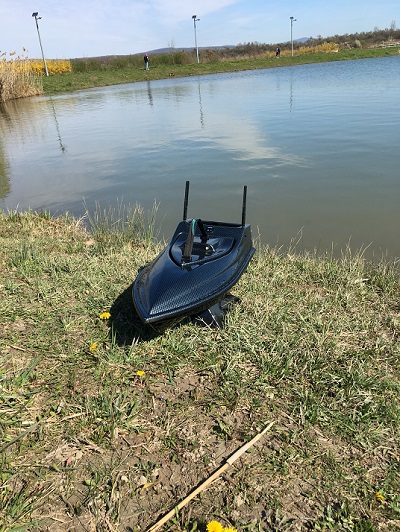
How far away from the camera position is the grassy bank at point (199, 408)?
75.3 inches

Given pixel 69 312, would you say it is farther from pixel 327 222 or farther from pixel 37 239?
pixel 327 222

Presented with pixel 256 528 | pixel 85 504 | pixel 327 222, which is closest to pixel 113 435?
pixel 85 504

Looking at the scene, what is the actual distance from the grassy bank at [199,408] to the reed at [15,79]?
2549 centimetres

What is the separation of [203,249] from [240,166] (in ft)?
19.8

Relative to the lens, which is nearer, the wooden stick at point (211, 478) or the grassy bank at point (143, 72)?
the wooden stick at point (211, 478)

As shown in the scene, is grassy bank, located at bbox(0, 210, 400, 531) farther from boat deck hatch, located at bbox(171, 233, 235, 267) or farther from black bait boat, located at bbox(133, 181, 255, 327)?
boat deck hatch, located at bbox(171, 233, 235, 267)

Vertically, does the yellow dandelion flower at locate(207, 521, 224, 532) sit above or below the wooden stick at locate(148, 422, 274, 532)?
above

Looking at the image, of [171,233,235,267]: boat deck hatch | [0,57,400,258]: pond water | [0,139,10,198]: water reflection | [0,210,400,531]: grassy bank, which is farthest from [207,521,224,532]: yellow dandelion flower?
[0,139,10,198]: water reflection

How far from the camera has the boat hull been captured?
277 centimetres

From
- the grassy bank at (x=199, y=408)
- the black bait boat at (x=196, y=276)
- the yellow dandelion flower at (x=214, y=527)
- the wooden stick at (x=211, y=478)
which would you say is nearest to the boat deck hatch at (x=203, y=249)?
the black bait boat at (x=196, y=276)

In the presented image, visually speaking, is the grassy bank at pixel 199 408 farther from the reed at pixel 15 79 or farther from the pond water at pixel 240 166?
the reed at pixel 15 79

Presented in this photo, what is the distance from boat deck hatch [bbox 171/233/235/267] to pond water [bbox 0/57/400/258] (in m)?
2.30

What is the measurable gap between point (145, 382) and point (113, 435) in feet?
1.48

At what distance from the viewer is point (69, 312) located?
3.37m
